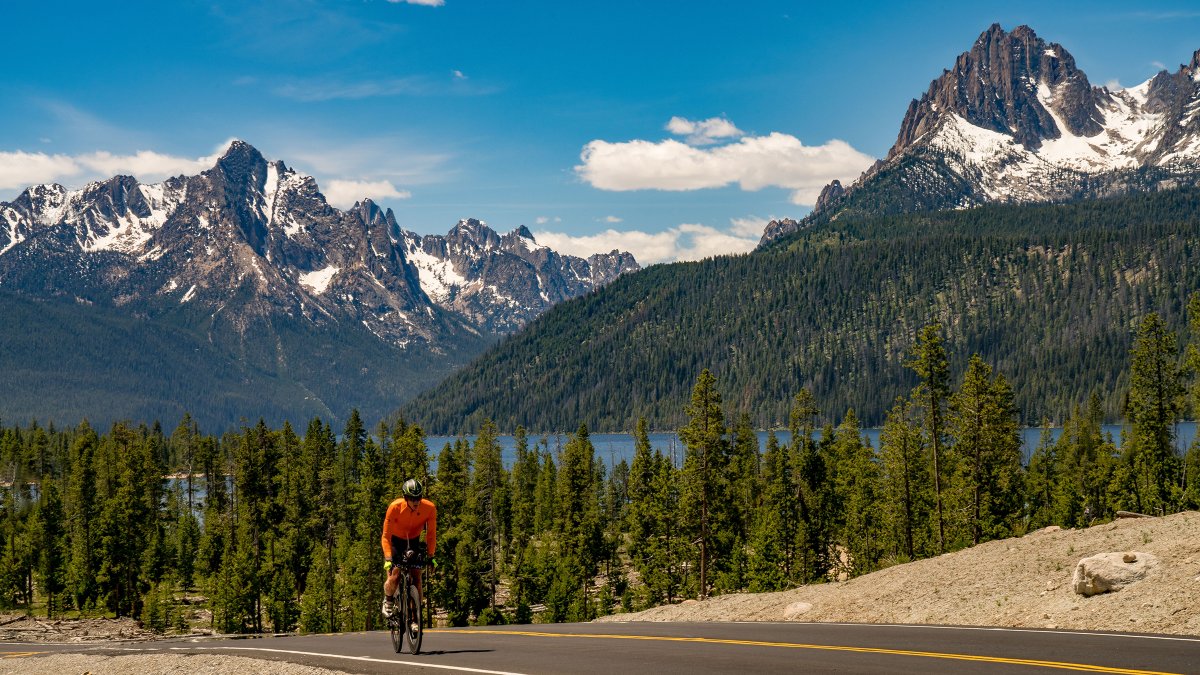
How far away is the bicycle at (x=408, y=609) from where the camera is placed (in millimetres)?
18062

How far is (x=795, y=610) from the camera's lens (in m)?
27.2

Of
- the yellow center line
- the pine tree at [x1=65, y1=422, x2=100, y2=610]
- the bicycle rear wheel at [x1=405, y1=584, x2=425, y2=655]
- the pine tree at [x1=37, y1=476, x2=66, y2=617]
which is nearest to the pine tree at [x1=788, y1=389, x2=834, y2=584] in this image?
the yellow center line

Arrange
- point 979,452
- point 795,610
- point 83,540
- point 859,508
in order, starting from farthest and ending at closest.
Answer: point 83,540 < point 859,508 < point 979,452 < point 795,610

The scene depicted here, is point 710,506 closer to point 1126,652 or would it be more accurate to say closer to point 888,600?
point 888,600

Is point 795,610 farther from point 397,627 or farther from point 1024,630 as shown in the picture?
point 397,627

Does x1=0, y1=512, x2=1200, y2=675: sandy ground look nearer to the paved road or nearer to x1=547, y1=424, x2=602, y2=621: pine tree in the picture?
the paved road

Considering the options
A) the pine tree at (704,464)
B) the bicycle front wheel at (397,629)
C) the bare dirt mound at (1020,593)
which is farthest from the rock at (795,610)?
the pine tree at (704,464)

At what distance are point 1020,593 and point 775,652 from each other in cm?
1035

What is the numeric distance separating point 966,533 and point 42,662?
47.6 metres

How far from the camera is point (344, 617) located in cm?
6838

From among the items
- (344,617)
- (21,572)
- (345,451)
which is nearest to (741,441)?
(344,617)

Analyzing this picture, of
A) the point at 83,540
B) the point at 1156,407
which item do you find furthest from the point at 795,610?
the point at 83,540

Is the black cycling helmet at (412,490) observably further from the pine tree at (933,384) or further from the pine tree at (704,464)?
the pine tree at (933,384)

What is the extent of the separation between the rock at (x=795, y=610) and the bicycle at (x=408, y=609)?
11788 millimetres
